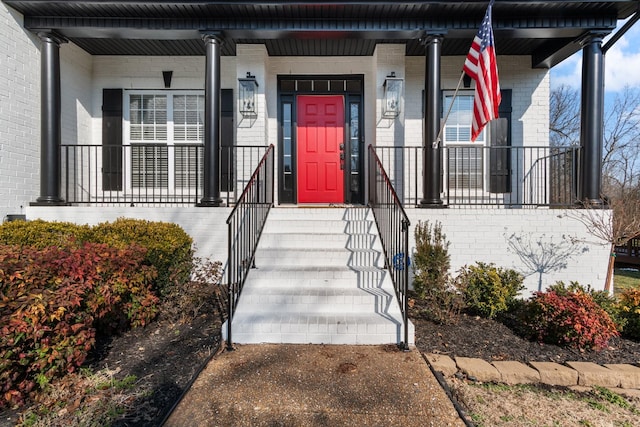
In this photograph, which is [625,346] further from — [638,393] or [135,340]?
[135,340]

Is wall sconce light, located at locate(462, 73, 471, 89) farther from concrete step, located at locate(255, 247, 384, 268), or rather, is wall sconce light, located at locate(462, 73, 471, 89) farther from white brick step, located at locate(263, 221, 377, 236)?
concrete step, located at locate(255, 247, 384, 268)

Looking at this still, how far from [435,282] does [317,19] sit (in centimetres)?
409

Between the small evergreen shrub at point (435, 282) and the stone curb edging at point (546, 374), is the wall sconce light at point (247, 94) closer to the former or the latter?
the small evergreen shrub at point (435, 282)

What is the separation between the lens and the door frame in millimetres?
6887

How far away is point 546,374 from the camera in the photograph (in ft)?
10.0

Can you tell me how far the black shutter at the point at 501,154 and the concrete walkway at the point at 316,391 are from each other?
14.7 ft

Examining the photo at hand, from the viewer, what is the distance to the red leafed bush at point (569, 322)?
11.6 ft

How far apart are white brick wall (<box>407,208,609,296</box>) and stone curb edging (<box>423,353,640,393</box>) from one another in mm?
2143

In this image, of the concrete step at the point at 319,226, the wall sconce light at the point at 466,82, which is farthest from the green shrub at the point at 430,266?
the wall sconce light at the point at 466,82

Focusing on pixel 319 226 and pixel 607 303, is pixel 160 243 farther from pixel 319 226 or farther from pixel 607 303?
pixel 607 303

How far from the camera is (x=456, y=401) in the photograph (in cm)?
257

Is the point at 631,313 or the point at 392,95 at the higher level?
the point at 392,95

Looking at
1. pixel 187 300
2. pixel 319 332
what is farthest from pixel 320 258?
pixel 187 300

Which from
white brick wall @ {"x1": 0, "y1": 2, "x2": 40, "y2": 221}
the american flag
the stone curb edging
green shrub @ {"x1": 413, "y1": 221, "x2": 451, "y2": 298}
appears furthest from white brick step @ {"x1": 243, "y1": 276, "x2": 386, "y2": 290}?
white brick wall @ {"x1": 0, "y1": 2, "x2": 40, "y2": 221}
